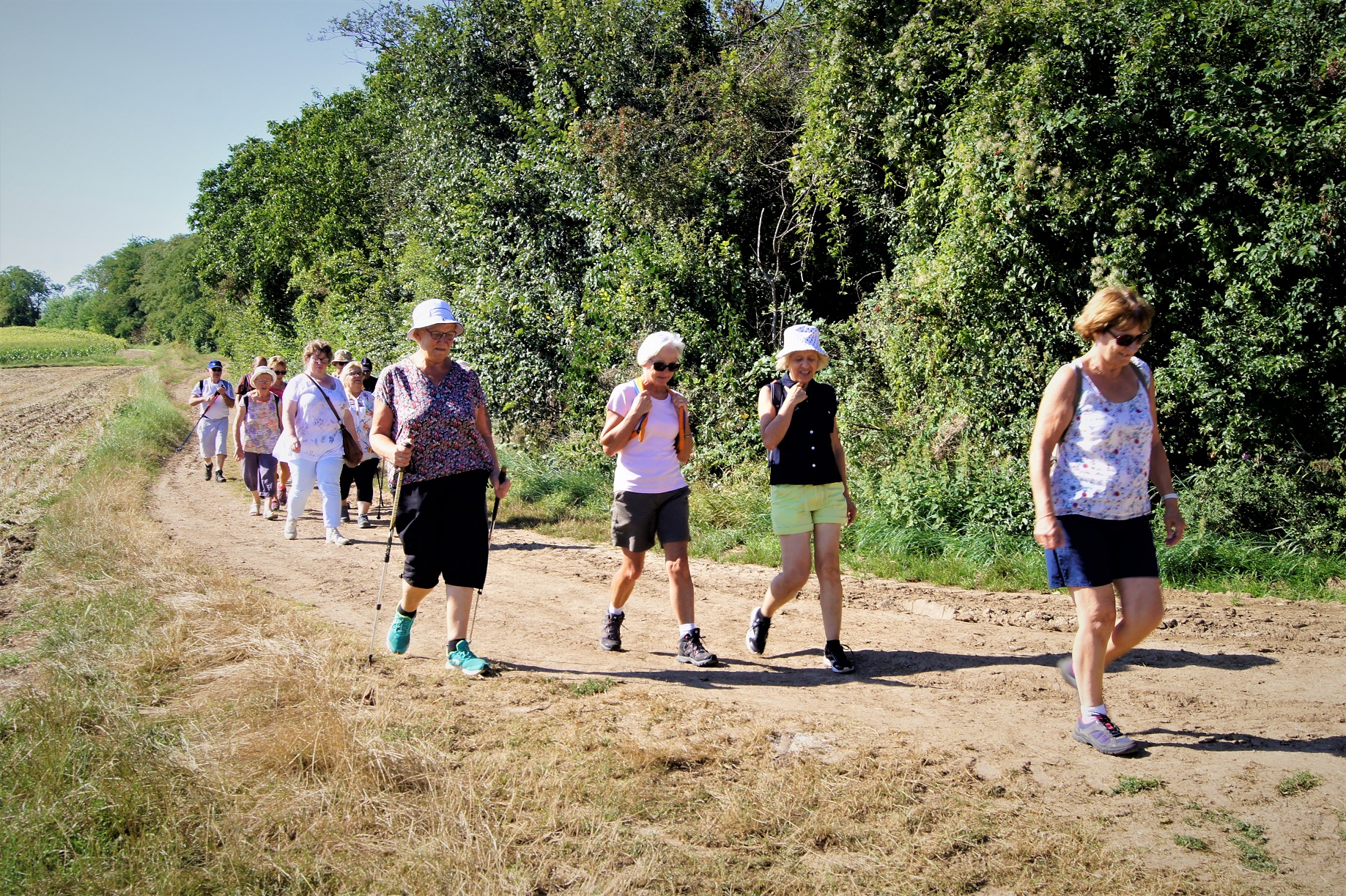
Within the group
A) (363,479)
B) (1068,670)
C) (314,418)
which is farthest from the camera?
(363,479)

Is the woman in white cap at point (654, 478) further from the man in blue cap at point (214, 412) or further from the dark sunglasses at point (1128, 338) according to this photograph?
the man in blue cap at point (214, 412)

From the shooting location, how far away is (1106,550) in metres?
4.39

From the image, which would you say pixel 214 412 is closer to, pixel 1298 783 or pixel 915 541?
pixel 915 541

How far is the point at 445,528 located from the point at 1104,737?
3549 millimetres

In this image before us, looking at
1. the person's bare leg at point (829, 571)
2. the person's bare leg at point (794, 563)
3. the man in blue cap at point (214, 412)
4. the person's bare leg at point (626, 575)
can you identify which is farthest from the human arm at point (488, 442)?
the man in blue cap at point (214, 412)

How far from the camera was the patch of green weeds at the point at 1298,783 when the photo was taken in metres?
3.99

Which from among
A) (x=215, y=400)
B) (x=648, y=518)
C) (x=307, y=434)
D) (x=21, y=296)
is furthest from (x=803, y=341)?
(x=21, y=296)

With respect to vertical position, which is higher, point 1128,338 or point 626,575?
point 1128,338

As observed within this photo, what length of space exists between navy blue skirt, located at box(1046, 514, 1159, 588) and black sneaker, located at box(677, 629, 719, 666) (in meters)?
2.24

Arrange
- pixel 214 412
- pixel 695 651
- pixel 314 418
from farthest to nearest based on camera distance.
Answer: pixel 214 412 → pixel 314 418 → pixel 695 651

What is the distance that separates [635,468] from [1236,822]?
344 cm

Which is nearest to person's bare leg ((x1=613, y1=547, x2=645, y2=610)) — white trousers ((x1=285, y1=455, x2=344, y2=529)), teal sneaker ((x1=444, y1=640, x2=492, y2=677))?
teal sneaker ((x1=444, y1=640, x2=492, y2=677))

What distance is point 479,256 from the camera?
16344mm

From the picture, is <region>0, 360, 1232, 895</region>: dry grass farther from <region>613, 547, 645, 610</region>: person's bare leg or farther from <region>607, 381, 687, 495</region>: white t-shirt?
<region>607, 381, 687, 495</region>: white t-shirt
